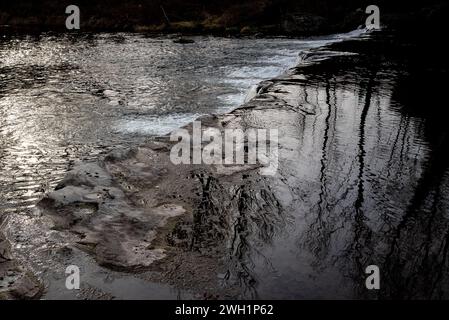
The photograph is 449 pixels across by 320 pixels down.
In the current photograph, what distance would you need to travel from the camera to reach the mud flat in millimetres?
4098

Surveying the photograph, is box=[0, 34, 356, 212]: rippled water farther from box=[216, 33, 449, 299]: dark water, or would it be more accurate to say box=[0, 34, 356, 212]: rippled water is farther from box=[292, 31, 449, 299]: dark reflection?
box=[292, 31, 449, 299]: dark reflection

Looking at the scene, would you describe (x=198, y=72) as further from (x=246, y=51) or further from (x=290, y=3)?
(x=290, y=3)

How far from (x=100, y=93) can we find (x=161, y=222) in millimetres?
8834

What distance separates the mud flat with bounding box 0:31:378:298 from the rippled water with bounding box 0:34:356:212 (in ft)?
4.13

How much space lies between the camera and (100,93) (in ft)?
41.7

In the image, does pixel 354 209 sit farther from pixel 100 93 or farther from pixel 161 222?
pixel 100 93

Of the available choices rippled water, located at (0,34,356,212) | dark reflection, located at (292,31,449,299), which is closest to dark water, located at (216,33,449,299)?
dark reflection, located at (292,31,449,299)

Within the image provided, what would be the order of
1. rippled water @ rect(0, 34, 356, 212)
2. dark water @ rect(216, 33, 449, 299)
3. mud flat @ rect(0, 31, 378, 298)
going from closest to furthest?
dark water @ rect(216, 33, 449, 299) < mud flat @ rect(0, 31, 378, 298) < rippled water @ rect(0, 34, 356, 212)

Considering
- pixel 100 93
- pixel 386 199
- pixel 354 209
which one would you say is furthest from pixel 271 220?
pixel 100 93
